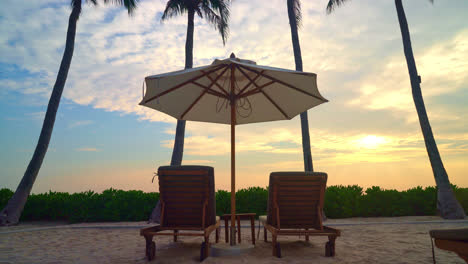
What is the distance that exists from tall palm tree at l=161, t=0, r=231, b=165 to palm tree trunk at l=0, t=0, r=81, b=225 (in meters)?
3.97

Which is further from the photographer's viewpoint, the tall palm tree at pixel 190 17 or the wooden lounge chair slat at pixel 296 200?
the tall palm tree at pixel 190 17

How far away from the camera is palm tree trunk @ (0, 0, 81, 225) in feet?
34.7

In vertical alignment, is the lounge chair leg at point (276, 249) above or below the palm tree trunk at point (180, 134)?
below

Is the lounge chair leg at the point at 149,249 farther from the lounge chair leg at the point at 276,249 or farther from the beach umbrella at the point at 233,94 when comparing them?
the lounge chair leg at the point at 276,249

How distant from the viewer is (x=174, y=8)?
13.2 metres

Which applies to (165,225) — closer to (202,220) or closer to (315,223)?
(202,220)

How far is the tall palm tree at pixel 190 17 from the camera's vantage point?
11.6 metres

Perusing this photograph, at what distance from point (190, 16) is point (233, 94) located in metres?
8.28

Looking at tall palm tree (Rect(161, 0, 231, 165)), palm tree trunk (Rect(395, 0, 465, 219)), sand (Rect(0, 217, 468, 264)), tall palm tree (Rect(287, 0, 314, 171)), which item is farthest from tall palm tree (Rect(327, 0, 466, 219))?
tall palm tree (Rect(161, 0, 231, 165))

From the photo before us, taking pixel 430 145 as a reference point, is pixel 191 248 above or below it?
below

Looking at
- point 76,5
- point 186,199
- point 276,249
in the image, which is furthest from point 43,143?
point 276,249

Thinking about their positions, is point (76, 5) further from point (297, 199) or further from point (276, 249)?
point (276, 249)

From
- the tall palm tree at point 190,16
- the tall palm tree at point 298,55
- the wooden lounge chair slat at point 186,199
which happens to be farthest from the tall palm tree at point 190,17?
the wooden lounge chair slat at point 186,199

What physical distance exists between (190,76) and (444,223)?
362 inches
